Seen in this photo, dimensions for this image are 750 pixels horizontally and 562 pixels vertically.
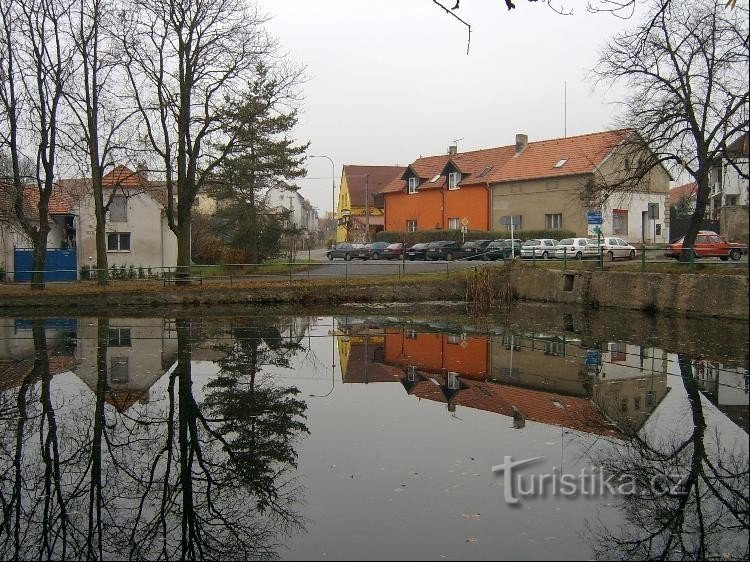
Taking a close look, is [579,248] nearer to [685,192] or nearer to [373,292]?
[373,292]

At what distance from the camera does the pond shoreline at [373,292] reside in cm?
2689

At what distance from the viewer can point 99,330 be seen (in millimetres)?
23109

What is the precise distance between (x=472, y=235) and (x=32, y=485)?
149 ft

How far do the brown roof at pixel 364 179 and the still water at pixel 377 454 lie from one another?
60712 millimetres

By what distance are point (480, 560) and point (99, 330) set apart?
19.7 meters

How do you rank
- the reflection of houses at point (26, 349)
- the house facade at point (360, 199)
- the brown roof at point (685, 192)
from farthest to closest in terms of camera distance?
the house facade at point (360, 199)
the brown roof at point (685, 192)
the reflection of houses at point (26, 349)

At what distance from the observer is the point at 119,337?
21.3 metres

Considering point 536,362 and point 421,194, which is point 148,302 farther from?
point 421,194

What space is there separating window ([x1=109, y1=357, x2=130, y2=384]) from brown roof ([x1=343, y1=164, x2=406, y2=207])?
2388 inches

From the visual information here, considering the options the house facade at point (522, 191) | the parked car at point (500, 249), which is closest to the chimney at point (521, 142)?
the house facade at point (522, 191)

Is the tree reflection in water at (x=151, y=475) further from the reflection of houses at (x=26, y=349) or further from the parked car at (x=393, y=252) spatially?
the parked car at (x=393, y=252)

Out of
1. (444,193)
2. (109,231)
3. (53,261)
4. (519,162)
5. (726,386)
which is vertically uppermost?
(519,162)

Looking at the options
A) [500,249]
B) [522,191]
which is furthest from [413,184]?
[500,249]

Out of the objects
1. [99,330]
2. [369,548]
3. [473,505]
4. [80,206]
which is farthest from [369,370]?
[80,206]
